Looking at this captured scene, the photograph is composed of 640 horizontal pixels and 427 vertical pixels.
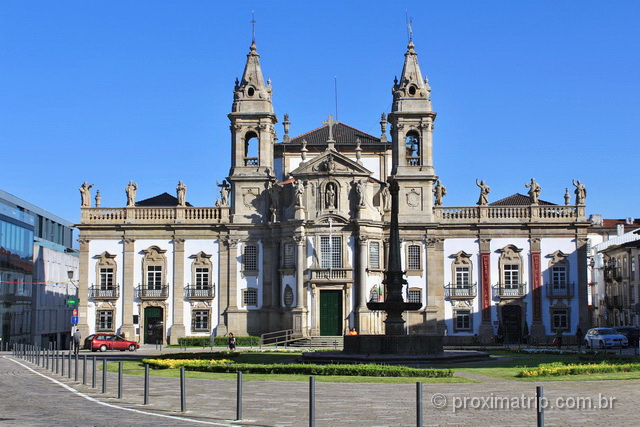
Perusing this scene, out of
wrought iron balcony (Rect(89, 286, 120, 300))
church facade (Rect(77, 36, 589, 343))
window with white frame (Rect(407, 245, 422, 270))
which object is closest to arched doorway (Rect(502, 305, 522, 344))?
church facade (Rect(77, 36, 589, 343))

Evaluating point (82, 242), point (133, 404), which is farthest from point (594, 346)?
point (133, 404)

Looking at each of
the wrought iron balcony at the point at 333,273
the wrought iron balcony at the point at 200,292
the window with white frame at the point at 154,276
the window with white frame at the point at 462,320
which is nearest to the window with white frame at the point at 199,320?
the wrought iron balcony at the point at 200,292

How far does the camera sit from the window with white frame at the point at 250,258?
62.9 metres

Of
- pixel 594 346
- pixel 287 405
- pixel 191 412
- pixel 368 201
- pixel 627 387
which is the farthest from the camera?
pixel 368 201

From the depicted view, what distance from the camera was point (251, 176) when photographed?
2480 inches

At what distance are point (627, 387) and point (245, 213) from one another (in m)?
41.9

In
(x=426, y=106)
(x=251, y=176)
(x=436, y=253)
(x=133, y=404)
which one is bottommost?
(x=133, y=404)

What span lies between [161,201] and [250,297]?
11571 mm

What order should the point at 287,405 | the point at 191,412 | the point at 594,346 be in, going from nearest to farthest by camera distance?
the point at 191,412 < the point at 287,405 < the point at 594,346

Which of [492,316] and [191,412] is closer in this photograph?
[191,412]

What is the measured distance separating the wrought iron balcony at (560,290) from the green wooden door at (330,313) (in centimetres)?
1463

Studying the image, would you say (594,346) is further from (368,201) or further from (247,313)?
(247,313)

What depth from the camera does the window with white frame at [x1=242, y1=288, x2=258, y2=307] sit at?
62562mm

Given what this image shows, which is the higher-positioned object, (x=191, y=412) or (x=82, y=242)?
(x=82, y=242)
